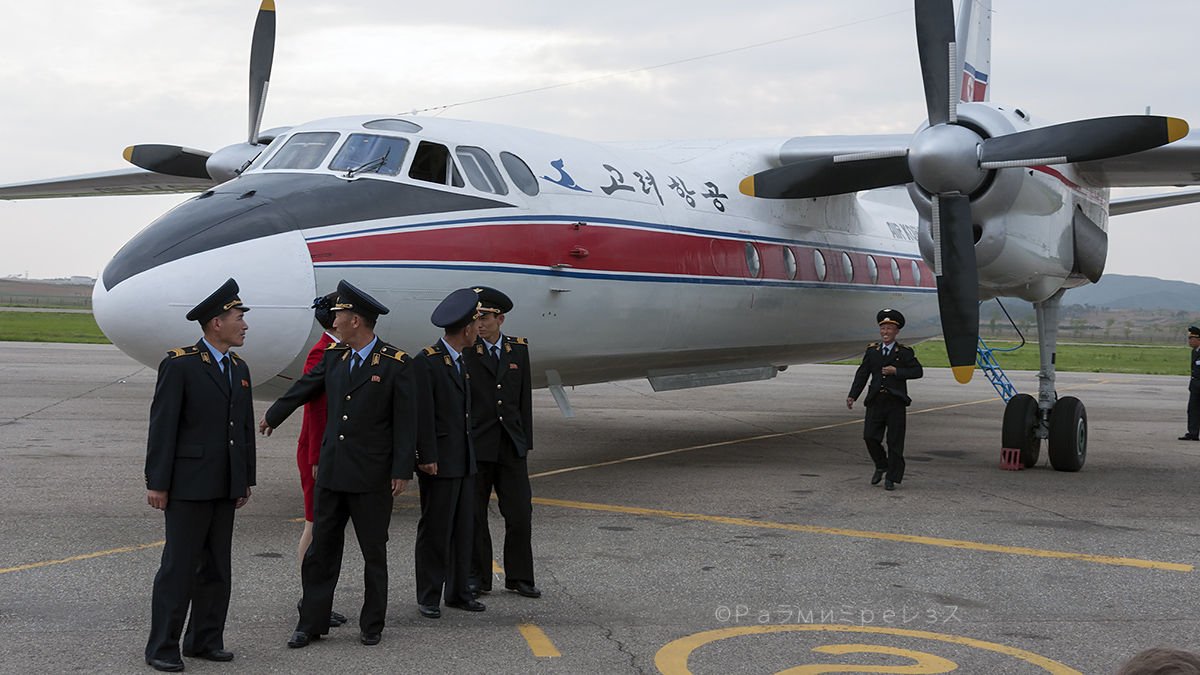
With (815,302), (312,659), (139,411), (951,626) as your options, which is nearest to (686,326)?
(815,302)

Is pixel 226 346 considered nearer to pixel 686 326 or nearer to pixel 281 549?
pixel 281 549

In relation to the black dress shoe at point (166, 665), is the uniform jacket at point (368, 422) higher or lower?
higher

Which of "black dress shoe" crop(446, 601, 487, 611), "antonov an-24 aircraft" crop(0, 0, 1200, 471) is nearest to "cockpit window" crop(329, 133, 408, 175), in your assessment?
"antonov an-24 aircraft" crop(0, 0, 1200, 471)

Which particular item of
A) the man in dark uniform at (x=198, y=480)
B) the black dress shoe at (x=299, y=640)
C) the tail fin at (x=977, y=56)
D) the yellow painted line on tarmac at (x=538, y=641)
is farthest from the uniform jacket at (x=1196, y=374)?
the man in dark uniform at (x=198, y=480)

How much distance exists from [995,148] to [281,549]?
296 inches

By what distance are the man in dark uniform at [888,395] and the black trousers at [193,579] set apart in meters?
6.68

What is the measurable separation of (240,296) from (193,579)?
2.62 m

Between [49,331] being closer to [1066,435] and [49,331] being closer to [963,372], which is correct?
[963,372]

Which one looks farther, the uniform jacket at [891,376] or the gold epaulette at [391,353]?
the uniform jacket at [891,376]

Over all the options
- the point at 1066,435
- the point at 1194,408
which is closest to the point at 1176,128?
the point at 1066,435

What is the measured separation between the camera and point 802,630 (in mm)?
5977

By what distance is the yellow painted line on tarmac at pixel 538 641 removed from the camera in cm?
550

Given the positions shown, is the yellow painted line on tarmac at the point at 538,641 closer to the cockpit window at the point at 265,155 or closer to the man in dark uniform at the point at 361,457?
the man in dark uniform at the point at 361,457

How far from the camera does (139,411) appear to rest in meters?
17.0
